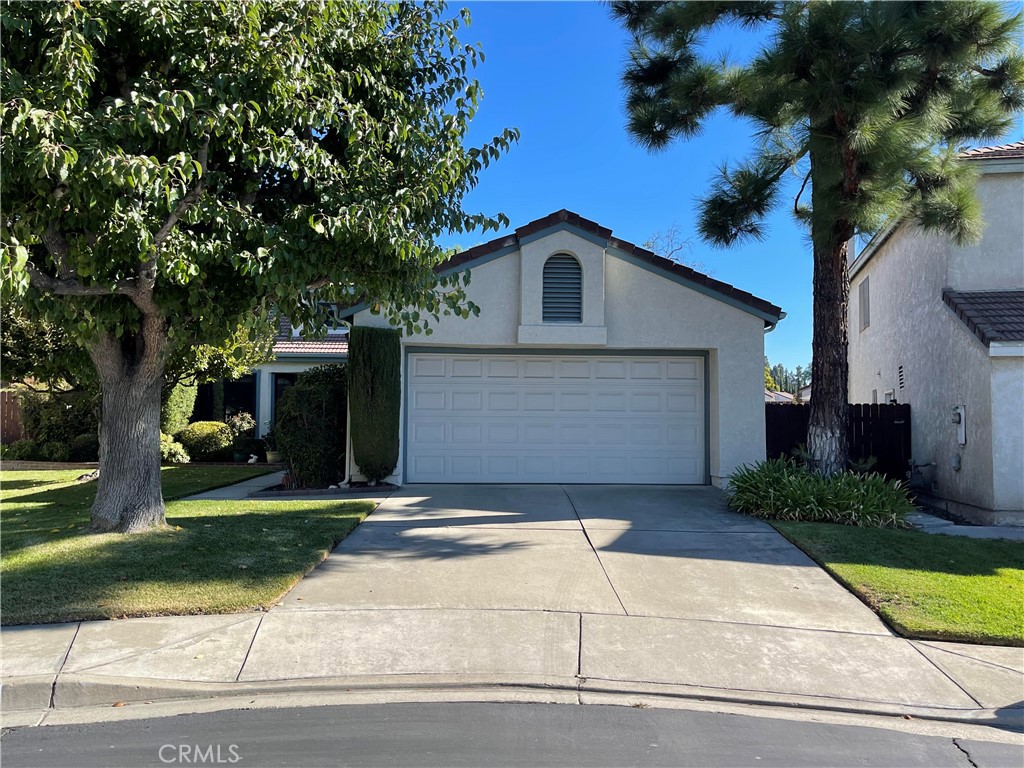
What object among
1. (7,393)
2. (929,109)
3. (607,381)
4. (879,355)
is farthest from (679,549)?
(7,393)

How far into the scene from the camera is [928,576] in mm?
6844

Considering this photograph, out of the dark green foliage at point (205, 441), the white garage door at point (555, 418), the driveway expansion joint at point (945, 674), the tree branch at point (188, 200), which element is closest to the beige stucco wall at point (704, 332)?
the white garage door at point (555, 418)

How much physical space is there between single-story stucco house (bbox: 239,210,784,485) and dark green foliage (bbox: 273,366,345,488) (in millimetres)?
1043

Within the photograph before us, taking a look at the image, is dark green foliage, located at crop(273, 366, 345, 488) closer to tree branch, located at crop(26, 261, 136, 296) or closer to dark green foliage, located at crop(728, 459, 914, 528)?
tree branch, located at crop(26, 261, 136, 296)

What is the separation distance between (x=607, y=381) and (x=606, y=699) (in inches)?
316

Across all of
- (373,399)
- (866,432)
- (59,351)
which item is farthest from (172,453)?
(866,432)

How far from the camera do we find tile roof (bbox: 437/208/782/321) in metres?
11.4

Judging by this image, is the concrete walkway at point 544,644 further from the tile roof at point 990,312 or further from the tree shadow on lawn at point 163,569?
the tile roof at point 990,312

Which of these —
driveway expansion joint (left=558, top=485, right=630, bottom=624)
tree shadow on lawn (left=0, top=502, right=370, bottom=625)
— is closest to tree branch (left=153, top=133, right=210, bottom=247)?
tree shadow on lawn (left=0, top=502, right=370, bottom=625)

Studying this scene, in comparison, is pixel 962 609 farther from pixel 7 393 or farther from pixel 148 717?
pixel 7 393

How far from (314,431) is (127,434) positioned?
158 inches

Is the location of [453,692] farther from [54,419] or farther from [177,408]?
[54,419]

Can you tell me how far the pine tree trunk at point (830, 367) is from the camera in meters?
10.5

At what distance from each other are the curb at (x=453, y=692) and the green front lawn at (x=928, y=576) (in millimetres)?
1249
